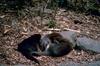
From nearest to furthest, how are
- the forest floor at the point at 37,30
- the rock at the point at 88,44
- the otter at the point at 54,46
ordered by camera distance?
the forest floor at the point at 37,30 → the otter at the point at 54,46 → the rock at the point at 88,44

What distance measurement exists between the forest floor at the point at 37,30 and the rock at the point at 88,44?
0.11 metres

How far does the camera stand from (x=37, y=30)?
6625mm

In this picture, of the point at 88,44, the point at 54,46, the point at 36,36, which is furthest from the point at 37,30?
the point at 88,44

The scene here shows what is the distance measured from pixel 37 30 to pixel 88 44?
978mm

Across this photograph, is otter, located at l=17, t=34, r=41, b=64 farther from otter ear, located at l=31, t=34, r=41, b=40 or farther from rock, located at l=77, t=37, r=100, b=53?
rock, located at l=77, t=37, r=100, b=53

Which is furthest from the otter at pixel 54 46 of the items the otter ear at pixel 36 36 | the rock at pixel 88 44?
the rock at pixel 88 44

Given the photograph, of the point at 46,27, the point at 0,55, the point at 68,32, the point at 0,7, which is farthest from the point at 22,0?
the point at 0,55

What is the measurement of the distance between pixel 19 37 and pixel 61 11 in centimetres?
149

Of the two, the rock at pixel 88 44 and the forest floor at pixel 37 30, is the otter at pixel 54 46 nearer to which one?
the forest floor at pixel 37 30

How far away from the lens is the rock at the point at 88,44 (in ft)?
20.5

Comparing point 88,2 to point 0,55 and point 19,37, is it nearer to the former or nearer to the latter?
point 19,37

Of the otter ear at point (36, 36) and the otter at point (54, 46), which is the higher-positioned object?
the otter ear at point (36, 36)

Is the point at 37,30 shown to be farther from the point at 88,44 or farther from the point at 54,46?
the point at 88,44

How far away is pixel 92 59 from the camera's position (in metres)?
5.98
